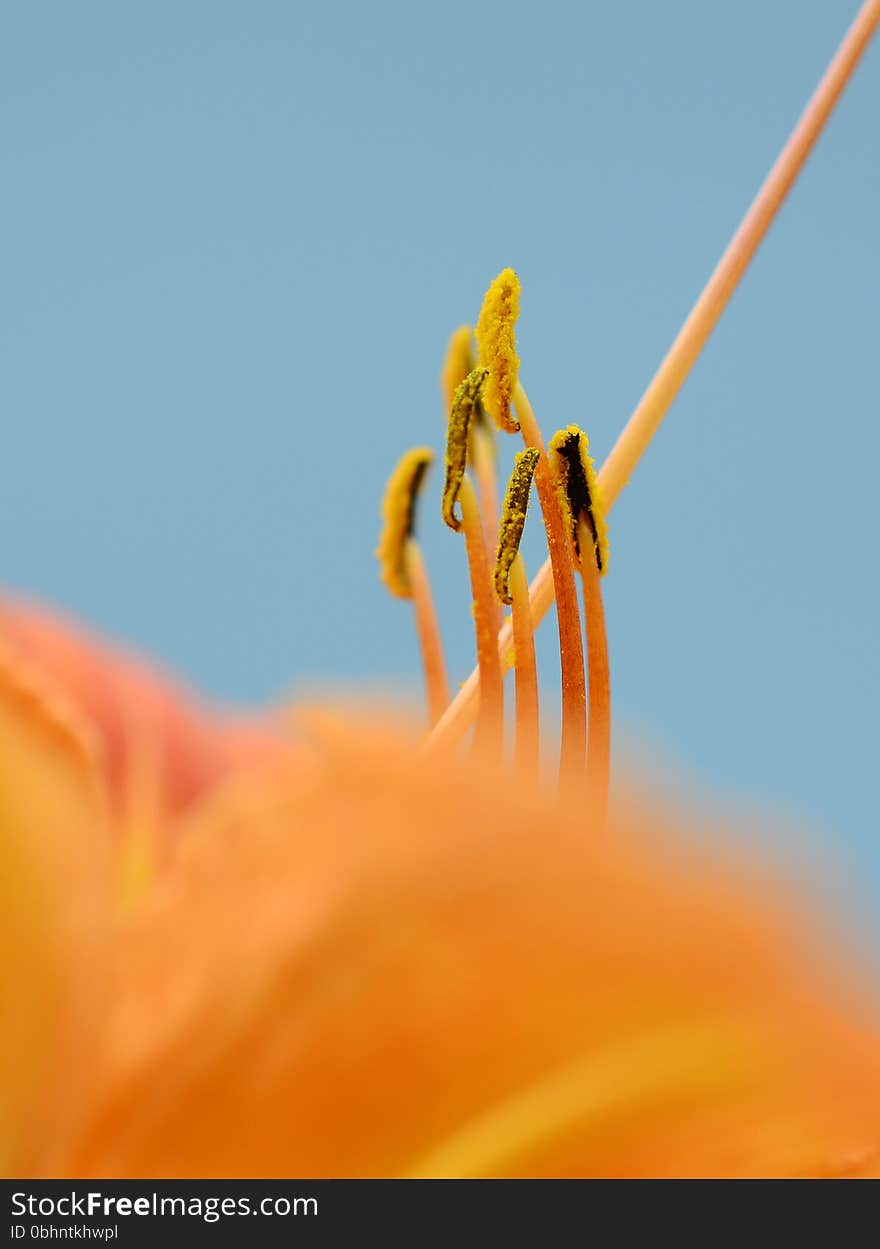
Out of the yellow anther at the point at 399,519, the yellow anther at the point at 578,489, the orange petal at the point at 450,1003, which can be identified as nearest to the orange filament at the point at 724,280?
the yellow anther at the point at 578,489

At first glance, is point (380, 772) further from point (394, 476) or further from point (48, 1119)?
point (394, 476)

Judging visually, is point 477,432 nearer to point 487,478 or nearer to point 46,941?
point 487,478

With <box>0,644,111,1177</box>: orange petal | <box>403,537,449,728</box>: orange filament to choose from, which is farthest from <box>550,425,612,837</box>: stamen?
<box>0,644,111,1177</box>: orange petal

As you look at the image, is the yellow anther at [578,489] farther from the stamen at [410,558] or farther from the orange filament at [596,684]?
the stamen at [410,558]

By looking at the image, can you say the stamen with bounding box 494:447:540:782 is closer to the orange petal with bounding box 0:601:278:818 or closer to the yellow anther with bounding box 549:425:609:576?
the yellow anther with bounding box 549:425:609:576

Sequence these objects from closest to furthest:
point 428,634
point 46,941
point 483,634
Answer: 1. point 46,941
2. point 483,634
3. point 428,634

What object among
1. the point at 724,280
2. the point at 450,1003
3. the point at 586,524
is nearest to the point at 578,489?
the point at 586,524

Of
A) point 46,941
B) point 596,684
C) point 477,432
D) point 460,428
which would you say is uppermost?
point 477,432
